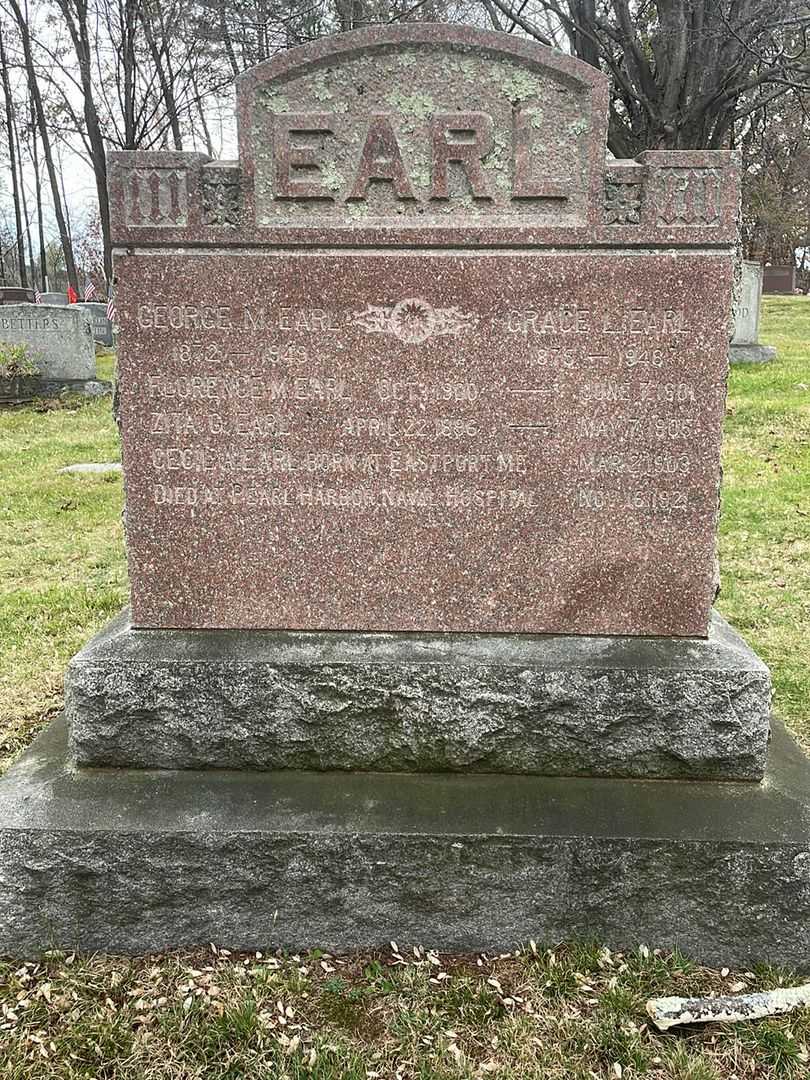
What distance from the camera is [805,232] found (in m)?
38.7

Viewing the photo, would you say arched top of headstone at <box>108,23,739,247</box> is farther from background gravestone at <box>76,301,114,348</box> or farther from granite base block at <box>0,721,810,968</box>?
background gravestone at <box>76,301,114,348</box>

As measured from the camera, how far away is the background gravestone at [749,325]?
1340 centimetres

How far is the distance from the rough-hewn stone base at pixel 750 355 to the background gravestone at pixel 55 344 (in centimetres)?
1025

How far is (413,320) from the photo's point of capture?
2.70m

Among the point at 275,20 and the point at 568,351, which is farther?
the point at 275,20

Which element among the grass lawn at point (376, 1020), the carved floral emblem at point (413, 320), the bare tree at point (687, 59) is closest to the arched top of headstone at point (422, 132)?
the carved floral emblem at point (413, 320)

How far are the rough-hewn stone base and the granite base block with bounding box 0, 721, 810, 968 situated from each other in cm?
1219

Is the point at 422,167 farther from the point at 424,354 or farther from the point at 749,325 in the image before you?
the point at 749,325

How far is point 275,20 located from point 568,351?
15.2 meters

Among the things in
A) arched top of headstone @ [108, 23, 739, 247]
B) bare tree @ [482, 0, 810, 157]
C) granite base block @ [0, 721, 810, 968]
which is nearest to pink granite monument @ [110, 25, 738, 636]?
arched top of headstone @ [108, 23, 739, 247]

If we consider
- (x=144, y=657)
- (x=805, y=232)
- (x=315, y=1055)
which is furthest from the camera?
(x=805, y=232)

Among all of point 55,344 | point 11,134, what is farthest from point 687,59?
point 11,134

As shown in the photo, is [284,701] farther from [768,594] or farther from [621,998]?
[768,594]

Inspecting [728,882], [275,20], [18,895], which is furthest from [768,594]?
[275,20]
